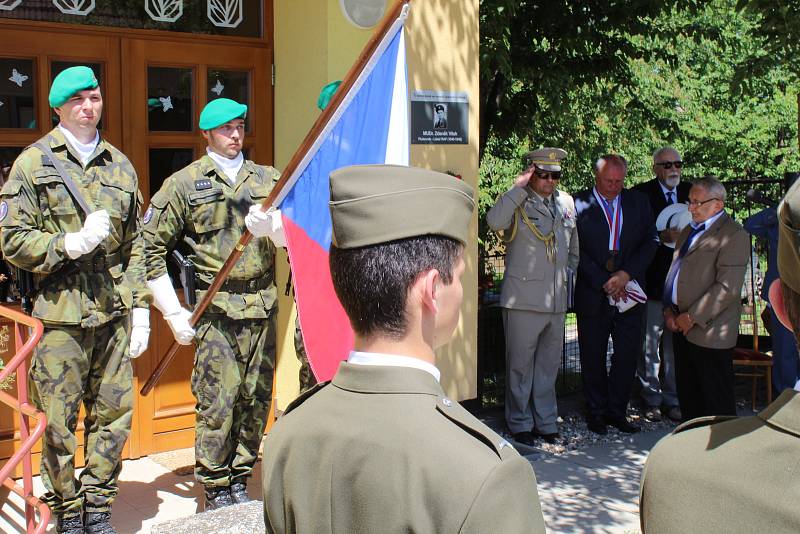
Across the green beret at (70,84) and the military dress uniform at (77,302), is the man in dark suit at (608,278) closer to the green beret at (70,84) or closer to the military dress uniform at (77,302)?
the military dress uniform at (77,302)

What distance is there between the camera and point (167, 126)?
6332 mm

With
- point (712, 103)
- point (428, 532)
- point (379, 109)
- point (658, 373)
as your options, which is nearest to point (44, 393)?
point (379, 109)

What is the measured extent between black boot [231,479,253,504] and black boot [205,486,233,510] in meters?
0.03

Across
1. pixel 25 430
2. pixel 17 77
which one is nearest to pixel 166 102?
pixel 17 77

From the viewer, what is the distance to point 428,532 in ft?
5.11

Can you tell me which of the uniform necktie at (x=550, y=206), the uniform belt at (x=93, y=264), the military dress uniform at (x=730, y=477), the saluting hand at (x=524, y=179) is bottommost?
the military dress uniform at (x=730, y=477)

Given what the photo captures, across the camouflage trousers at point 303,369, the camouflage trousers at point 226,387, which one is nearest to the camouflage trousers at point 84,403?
the camouflage trousers at point 226,387

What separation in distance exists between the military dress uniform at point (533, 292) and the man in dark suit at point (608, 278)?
13.9 inches

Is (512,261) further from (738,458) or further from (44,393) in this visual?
(738,458)

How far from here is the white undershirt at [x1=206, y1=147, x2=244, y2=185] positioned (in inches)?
209

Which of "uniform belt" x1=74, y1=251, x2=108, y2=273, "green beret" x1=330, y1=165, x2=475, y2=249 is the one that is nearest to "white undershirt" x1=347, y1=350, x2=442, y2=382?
"green beret" x1=330, y1=165, x2=475, y2=249

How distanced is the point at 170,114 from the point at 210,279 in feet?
5.36

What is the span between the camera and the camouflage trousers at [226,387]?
5.21 m

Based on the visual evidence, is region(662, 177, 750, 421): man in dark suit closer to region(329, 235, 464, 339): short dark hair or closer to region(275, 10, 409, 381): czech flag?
region(275, 10, 409, 381): czech flag
